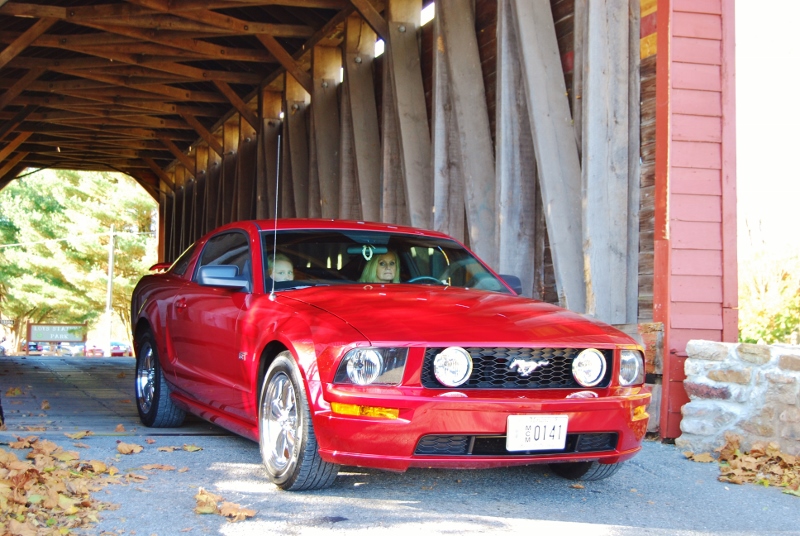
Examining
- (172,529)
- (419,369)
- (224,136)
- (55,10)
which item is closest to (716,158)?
(419,369)

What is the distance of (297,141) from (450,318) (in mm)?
12070

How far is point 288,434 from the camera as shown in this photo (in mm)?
4547

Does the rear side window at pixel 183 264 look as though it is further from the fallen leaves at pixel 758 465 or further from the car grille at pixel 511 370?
the fallen leaves at pixel 758 465

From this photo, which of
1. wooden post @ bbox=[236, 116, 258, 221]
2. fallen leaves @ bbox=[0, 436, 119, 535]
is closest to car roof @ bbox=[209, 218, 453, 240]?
fallen leaves @ bbox=[0, 436, 119, 535]

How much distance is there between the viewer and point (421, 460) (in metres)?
4.15

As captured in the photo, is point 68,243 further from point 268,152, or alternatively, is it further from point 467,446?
point 467,446

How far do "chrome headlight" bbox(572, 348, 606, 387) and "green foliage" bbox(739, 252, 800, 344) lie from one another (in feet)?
52.1

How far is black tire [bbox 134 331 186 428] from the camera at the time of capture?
6.59 meters

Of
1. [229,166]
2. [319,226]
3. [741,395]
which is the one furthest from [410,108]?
[229,166]

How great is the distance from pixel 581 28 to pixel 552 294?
2.51m

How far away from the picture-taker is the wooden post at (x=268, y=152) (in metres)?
17.2

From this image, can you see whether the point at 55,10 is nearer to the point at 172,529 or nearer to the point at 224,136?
the point at 224,136

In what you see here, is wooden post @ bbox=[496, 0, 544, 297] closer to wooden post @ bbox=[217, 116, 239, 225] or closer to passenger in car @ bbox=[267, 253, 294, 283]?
passenger in car @ bbox=[267, 253, 294, 283]

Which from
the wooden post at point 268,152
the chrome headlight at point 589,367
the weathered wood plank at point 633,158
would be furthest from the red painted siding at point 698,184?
the wooden post at point 268,152
